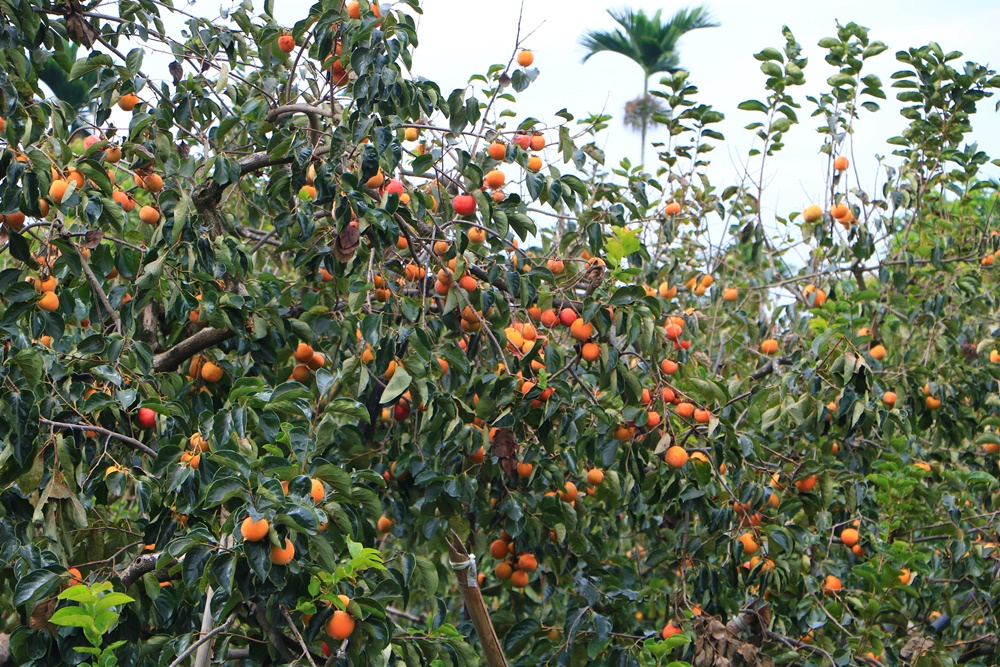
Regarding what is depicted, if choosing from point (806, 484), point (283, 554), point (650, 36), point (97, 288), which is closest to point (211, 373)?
point (97, 288)

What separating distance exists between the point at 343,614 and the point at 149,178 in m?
1.44

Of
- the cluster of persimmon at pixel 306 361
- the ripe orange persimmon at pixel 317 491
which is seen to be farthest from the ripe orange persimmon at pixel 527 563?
the ripe orange persimmon at pixel 317 491

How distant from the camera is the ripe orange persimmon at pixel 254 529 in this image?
154cm

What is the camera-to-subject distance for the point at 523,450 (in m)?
2.90

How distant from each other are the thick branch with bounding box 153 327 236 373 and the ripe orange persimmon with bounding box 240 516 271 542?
3.75 ft

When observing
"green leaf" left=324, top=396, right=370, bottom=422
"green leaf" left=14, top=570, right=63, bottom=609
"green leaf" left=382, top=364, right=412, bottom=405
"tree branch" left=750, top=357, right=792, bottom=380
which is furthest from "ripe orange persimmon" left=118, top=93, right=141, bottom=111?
"tree branch" left=750, top=357, right=792, bottom=380

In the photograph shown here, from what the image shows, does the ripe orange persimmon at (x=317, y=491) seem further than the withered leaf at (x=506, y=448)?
No

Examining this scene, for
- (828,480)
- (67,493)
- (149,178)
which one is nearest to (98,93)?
(149,178)

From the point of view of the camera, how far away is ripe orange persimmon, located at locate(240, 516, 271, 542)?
154cm

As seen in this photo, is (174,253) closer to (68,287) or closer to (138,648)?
(68,287)

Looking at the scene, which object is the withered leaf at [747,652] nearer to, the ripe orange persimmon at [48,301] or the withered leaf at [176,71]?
the ripe orange persimmon at [48,301]

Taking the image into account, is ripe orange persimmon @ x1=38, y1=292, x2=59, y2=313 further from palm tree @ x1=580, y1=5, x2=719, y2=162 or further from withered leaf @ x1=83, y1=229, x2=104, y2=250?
palm tree @ x1=580, y1=5, x2=719, y2=162

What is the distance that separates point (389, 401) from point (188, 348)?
77cm

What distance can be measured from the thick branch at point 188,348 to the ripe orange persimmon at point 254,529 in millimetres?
1142
